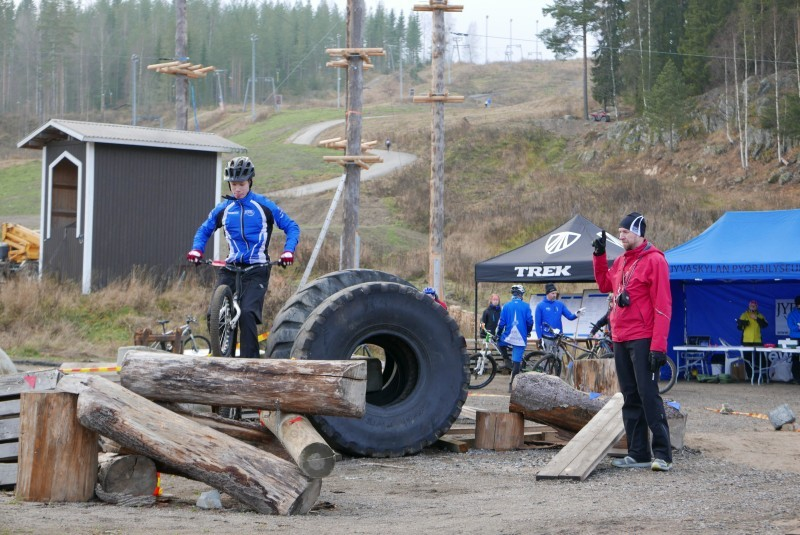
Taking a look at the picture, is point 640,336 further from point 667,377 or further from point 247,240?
point 667,377

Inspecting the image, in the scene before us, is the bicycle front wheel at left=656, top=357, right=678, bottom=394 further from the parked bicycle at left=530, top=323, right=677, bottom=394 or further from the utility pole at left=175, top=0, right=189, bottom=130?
the utility pole at left=175, top=0, right=189, bottom=130

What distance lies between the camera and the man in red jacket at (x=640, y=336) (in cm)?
800

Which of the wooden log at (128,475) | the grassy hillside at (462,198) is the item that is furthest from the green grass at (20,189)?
the wooden log at (128,475)

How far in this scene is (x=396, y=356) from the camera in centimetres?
965

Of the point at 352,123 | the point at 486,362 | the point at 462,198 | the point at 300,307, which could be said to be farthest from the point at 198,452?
the point at 462,198

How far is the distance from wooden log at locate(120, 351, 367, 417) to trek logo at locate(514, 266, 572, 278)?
42.3ft

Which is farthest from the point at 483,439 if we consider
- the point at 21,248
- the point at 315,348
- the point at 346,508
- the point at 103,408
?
the point at 21,248

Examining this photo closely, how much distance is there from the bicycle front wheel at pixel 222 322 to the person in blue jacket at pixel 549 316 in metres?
10.3

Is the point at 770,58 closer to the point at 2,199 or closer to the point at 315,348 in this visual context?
the point at 2,199

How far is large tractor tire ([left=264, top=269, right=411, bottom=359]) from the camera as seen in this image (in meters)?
9.09

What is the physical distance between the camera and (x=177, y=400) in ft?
23.4

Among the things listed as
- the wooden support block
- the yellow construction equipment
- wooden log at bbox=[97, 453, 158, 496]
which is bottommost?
the wooden support block

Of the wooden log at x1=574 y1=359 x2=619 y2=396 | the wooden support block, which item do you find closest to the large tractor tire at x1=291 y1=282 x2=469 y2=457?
the wooden support block

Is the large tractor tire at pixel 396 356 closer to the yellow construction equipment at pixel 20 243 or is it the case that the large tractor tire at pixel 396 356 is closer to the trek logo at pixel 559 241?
the trek logo at pixel 559 241
